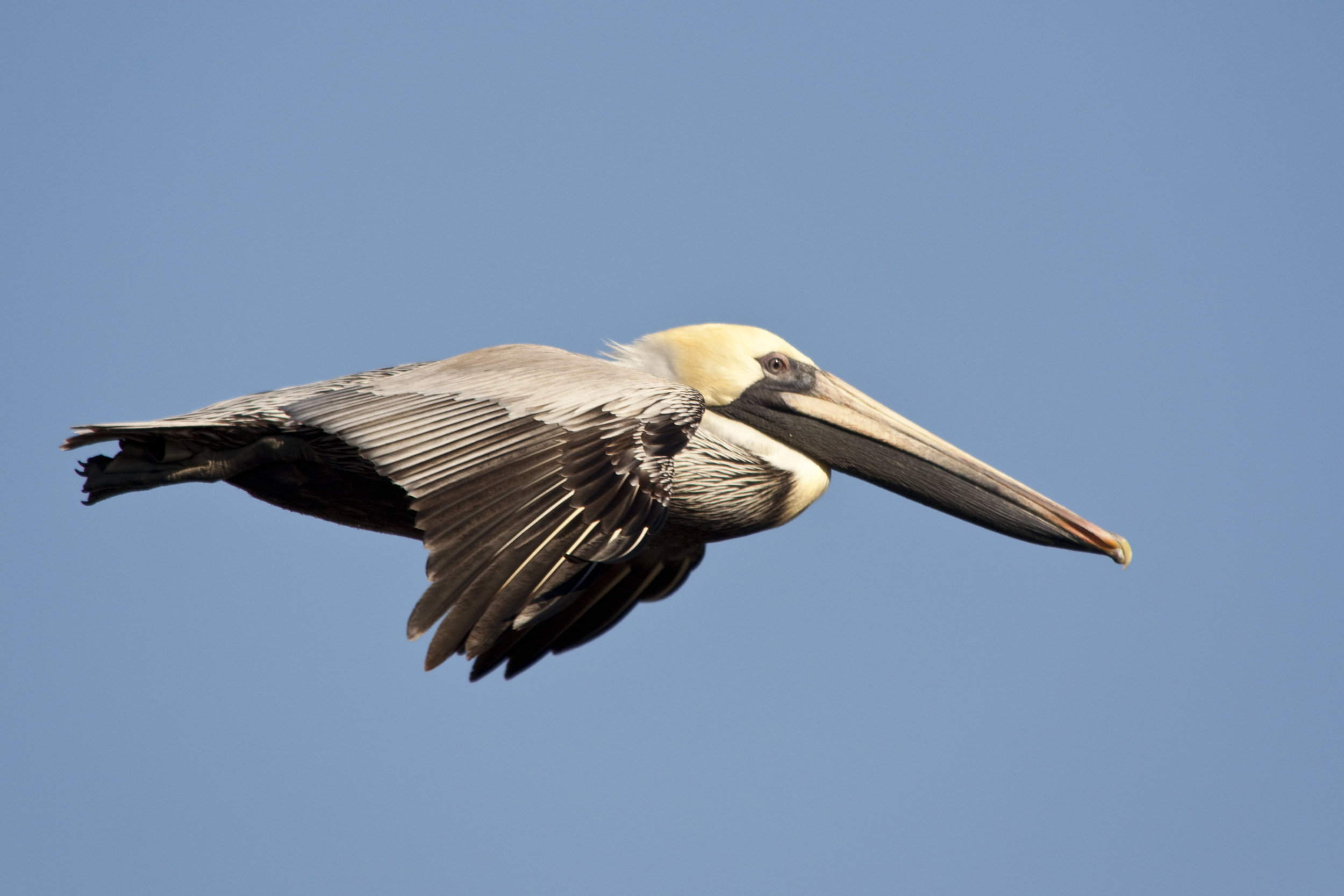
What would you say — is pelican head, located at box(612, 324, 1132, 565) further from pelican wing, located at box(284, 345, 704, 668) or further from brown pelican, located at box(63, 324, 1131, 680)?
pelican wing, located at box(284, 345, 704, 668)

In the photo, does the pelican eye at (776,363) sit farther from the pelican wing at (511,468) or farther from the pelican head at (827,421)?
the pelican wing at (511,468)

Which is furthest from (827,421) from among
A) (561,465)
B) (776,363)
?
(561,465)

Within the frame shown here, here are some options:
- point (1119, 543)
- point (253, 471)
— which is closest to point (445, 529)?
point (253, 471)

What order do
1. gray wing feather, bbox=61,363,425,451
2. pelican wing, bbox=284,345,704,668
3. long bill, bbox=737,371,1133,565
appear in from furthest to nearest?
long bill, bbox=737,371,1133,565 < gray wing feather, bbox=61,363,425,451 < pelican wing, bbox=284,345,704,668

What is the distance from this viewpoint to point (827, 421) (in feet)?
24.6

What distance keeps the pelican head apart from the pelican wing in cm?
115

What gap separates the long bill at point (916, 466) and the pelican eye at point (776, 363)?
0.15 metres

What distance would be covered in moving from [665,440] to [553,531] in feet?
2.51

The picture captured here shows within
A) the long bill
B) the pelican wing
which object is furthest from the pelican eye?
the pelican wing

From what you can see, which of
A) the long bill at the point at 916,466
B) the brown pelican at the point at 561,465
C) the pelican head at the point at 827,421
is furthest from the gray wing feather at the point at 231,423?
the long bill at the point at 916,466

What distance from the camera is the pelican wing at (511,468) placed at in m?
5.17

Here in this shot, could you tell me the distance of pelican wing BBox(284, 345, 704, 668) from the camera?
17.0 ft

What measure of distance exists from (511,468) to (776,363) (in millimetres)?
2416

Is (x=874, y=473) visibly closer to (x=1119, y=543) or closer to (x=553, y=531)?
(x=1119, y=543)
